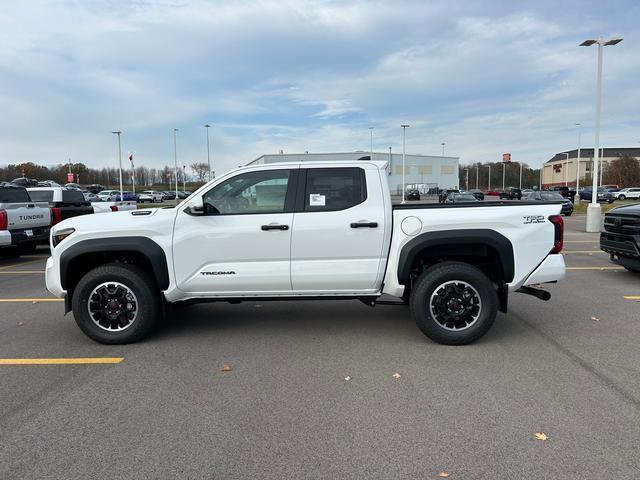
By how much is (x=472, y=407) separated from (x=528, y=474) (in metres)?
0.88

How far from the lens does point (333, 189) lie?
5270 millimetres

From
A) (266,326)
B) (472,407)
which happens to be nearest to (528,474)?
(472,407)

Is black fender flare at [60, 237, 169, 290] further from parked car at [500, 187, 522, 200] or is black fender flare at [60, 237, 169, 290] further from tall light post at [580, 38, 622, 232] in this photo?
parked car at [500, 187, 522, 200]

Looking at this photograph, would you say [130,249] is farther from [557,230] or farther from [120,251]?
[557,230]

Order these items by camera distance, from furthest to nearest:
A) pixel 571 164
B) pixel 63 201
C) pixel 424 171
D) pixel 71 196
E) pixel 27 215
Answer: pixel 571 164 → pixel 424 171 → pixel 71 196 → pixel 63 201 → pixel 27 215

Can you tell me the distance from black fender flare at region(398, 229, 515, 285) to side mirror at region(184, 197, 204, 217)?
2.13 meters

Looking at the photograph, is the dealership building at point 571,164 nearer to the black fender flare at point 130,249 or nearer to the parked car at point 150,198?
the parked car at point 150,198

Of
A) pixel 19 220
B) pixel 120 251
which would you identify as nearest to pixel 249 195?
pixel 120 251

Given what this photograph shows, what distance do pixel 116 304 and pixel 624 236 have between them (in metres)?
8.11

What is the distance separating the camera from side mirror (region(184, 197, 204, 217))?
505 cm

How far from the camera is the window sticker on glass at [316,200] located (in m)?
5.21

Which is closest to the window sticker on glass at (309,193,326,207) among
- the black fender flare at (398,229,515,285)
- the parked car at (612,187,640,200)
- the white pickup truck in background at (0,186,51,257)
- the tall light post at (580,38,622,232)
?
the black fender flare at (398,229,515,285)

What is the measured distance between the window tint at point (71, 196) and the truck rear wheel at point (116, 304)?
10607mm

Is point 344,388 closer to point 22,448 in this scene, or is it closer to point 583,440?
point 583,440
